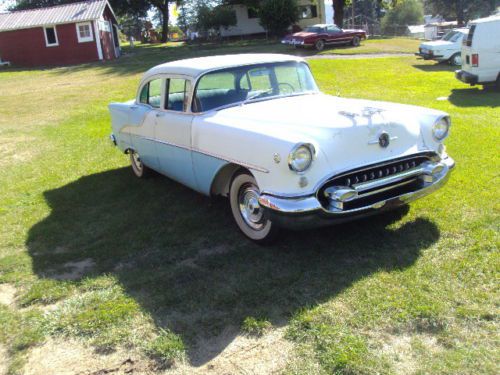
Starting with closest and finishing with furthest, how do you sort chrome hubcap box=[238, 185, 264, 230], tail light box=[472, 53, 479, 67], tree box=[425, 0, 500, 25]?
1. chrome hubcap box=[238, 185, 264, 230]
2. tail light box=[472, 53, 479, 67]
3. tree box=[425, 0, 500, 25]

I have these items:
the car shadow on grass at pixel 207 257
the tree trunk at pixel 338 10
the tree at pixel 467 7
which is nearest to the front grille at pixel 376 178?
the car shadow on grass at pixel 207 257

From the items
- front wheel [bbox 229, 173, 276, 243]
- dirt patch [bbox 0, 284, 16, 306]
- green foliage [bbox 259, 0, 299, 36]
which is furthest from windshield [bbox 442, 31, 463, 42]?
dirt patch [bbox 0, 284, 16, 306]

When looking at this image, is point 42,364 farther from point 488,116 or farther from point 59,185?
point 488,116

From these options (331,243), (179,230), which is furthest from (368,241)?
(179,230)

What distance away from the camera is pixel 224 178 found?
4.97m

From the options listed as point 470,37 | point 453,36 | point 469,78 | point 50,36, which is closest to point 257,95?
point 469,78

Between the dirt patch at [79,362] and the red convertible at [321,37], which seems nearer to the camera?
the dirt patch at [79,362]

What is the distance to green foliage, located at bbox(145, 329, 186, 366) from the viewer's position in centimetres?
314

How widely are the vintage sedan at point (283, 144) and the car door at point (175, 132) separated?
13 mm

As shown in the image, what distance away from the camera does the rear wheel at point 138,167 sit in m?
7.01

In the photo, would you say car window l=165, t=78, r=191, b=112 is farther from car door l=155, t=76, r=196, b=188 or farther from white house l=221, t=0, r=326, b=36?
white house l=221, t=0, r=326, b=36

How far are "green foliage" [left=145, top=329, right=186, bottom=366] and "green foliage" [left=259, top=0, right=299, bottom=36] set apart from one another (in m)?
33.6

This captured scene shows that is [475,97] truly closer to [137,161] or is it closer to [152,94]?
[137,161]

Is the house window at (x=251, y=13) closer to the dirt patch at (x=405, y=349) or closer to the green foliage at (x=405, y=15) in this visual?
the dirt patch at (x=405, y=349)
